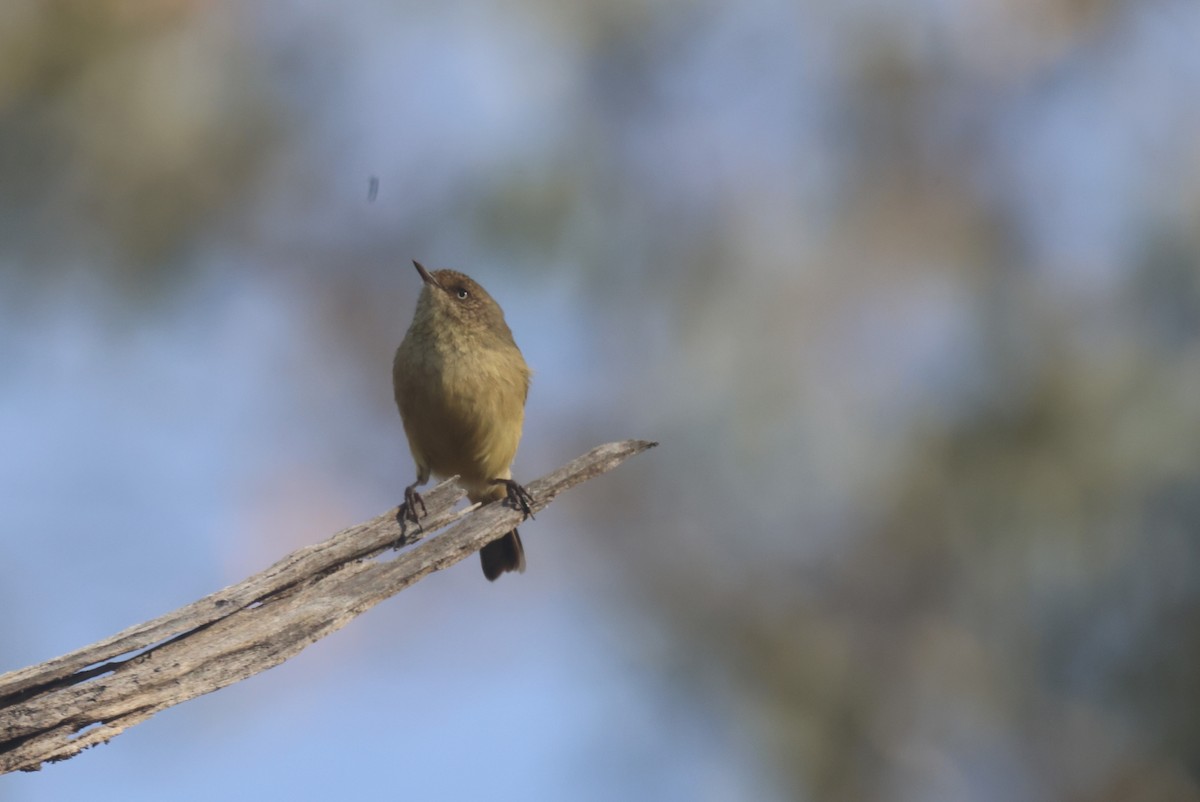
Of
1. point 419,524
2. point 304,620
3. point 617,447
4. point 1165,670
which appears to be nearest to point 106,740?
point 304,620

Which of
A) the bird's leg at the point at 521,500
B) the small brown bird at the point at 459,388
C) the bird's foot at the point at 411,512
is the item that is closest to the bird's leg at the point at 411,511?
the bird's foot at the point at 411,512

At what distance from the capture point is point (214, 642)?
3791 millimetres

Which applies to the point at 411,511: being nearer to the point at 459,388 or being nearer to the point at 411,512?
the point at 411,512

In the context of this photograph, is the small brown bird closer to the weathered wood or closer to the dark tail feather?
the dark tail feather

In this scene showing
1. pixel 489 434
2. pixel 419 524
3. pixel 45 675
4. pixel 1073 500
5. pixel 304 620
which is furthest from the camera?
pixel 1073 500

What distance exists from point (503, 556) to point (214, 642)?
3206 millimetres

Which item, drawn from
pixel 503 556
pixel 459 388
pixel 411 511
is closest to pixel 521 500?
pixel 411 511

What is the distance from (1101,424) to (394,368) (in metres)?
3.48

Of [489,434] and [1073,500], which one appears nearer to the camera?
[489,434]

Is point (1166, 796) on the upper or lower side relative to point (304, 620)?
lower

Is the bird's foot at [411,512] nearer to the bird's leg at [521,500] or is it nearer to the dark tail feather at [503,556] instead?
the bird's leg at [521,500]

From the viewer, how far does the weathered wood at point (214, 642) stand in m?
3.54

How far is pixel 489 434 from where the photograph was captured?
240 inches

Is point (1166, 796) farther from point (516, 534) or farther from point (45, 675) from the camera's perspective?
point (45, 675)
